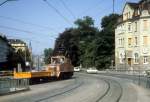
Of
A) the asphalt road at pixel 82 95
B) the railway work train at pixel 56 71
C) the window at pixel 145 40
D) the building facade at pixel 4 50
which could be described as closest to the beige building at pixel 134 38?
the window at pixel 145 40

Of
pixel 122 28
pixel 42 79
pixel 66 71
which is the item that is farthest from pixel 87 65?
pixel 42 79

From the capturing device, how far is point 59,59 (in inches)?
2350

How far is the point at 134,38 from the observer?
8950 cm

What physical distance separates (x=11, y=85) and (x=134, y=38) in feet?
187

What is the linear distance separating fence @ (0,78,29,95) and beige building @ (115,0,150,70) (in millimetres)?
49036

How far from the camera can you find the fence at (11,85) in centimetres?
3398

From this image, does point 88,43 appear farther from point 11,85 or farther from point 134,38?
A: point 11,85

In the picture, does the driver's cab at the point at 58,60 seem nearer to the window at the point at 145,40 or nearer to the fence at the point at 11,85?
the fence at the point at 11,85

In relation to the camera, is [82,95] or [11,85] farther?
[11,85]

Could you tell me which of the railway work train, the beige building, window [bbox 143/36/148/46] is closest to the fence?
the railway work train

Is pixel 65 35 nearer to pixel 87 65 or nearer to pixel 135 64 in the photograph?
pixel 87 65

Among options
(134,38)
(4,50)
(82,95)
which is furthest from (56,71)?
(4,50)

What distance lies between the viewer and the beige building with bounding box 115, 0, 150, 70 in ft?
281

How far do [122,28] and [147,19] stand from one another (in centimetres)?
1011
